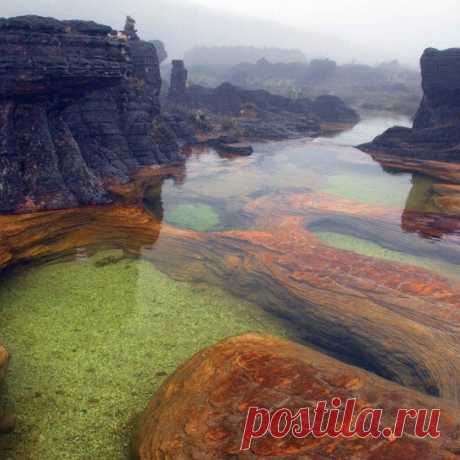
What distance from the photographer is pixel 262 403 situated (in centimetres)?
408

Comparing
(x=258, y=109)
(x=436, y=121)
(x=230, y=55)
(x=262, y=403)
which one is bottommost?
(x=262, y=403)

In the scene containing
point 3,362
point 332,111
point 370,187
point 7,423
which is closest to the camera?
point 7,423

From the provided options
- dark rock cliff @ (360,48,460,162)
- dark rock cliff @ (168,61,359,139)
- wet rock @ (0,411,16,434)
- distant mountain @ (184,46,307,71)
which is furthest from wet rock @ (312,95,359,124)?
distant mountain @ (184,46,307,71)

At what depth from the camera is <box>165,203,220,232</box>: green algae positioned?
1178 cm

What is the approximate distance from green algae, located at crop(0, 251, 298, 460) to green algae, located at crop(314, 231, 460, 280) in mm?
4268

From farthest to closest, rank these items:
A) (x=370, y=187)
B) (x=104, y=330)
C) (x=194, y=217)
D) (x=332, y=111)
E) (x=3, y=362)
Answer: (x=332, y=111) < (x=370, y=187) < (x=194, y=217) < (x=104, y=330) < (x=3, y=362)

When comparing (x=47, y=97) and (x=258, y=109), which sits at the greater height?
(x=47, y=97)

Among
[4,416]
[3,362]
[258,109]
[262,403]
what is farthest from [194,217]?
[258,109]

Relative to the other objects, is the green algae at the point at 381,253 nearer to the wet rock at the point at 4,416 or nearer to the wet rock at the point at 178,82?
the wet rock at the point at 4,416

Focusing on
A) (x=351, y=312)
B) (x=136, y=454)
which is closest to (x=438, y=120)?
(x=351, y=312)

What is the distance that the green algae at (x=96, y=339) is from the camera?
4672mm

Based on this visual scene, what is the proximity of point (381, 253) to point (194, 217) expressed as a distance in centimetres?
577

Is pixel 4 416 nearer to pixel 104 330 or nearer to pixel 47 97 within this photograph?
pixel 104 330

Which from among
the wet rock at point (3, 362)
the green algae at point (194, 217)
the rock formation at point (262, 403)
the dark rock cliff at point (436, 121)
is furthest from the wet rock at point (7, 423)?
the dark rock cliff at point (436, 121)
